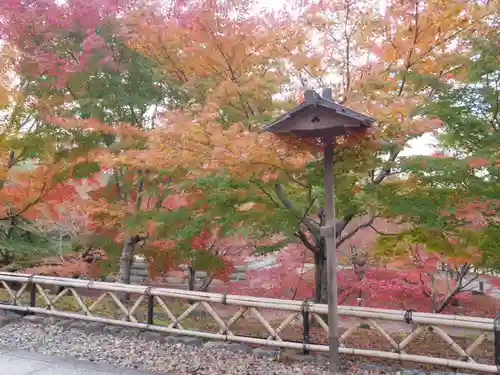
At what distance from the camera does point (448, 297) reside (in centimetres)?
1154

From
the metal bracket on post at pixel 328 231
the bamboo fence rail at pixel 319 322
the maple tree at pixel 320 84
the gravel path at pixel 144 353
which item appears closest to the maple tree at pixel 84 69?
the maple tree at pixel 320 84

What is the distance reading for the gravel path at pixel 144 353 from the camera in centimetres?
623

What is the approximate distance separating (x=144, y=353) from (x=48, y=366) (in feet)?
4.74

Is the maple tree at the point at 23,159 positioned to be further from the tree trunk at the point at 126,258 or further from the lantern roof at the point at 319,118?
the lantern roof at the point at 319,118

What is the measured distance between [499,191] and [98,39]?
29.5 ft

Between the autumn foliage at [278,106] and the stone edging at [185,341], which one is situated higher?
the autumn foliage at [278,106]

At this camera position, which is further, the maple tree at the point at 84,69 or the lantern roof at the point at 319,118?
the maple tree at the point at 84,69

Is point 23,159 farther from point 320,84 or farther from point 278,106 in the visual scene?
point 320,84

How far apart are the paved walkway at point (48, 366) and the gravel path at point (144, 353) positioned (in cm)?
22

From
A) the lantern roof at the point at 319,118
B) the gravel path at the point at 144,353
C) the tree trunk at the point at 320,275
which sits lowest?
the gravel path at the point at 144,353

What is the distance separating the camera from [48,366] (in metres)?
6.34

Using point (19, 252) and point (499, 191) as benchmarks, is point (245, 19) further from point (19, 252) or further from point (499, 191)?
point (19, 252)

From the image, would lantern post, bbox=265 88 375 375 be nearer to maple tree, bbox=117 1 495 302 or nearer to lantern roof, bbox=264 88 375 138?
lantern roof, bbox=264 88 375 138

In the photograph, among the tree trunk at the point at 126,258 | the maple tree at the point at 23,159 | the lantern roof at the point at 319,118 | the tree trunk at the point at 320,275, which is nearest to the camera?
the lantern roof at the point at 319,118
